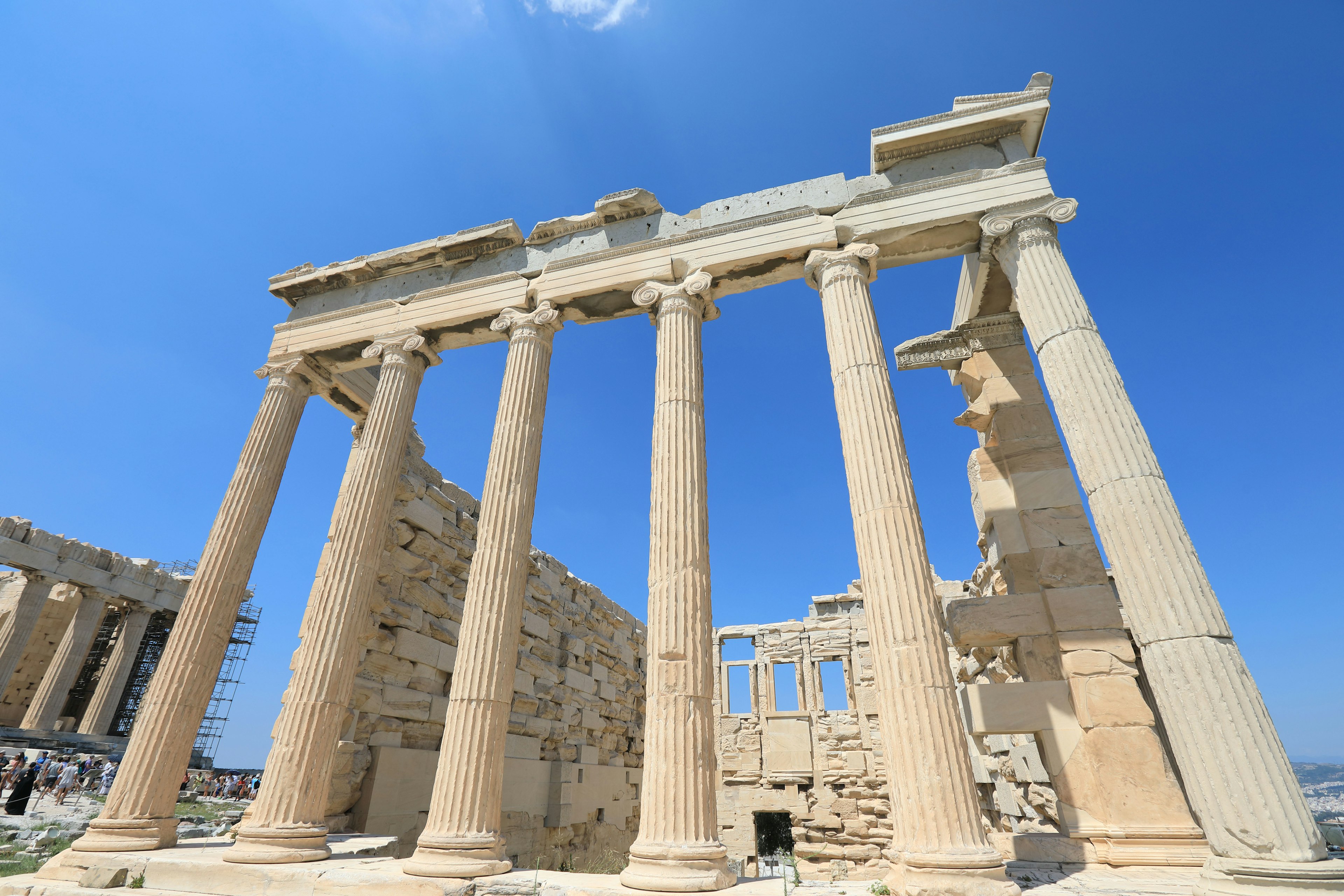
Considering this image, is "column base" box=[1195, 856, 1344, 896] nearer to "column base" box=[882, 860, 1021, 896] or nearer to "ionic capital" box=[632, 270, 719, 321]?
"column base" box=[882, 860, 1021, 896]

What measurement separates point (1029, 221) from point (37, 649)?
4130cm

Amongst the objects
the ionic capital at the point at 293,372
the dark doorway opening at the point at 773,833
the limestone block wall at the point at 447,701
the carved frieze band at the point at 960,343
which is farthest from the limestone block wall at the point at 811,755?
the ionic capital at the point at 293,372

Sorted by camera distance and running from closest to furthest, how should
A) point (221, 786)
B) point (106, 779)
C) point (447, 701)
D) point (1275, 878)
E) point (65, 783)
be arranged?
point (1275, 878) → point (447, 701) → point (65, 783) → point (106, 779) → point (221, 786)

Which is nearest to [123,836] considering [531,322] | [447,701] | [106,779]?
[447,701]

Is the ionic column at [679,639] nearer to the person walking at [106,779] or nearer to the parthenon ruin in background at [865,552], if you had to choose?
the parthenon ruin in background at [865,552]

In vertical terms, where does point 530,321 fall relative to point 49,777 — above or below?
above

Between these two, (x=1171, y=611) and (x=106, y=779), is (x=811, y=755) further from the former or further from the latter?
(x=106, y=779)

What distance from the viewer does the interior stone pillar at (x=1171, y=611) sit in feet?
17.8

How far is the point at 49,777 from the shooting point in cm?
1656

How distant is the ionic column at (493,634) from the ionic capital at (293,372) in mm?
4443

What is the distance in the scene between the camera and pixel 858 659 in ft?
68.6

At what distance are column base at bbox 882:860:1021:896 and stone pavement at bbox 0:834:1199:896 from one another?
421 millimetres

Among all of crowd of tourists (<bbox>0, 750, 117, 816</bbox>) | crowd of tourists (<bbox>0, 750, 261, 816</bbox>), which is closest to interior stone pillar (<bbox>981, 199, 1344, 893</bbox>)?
crowd of tourists (<bbox>0, 750, 261, 816</bbox>)

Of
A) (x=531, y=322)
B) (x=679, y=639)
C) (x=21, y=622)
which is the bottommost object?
(x=679, y=639)
